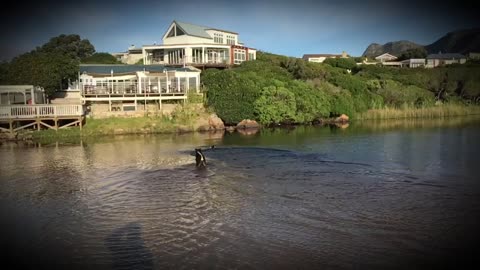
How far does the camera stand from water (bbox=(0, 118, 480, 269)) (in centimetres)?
1155

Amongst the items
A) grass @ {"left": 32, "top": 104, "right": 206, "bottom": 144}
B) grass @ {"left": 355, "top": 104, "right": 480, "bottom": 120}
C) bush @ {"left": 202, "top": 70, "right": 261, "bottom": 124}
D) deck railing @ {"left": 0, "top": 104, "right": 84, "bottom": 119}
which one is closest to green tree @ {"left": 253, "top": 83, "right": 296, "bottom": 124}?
bush @ {"left": 202, "top": 70, "right": 261, "bottom": 124}

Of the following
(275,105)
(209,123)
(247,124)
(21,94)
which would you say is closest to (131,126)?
(209,123)

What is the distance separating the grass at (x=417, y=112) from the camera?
5081cm

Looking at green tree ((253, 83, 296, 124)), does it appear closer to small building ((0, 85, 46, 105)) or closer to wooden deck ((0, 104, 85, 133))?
wooden deck ((0, 104, 85, 133))

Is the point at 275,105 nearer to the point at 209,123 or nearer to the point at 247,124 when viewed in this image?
the point at 247,124

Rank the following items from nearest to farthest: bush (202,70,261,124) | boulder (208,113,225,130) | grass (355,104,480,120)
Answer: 1. boulder (208,113,225,130)
2. bush (202,70,261,124)
3. grass (355,104,480,120)

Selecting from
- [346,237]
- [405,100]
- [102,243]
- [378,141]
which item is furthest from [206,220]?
[405,100]

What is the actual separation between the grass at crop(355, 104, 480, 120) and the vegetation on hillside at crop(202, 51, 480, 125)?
2.56 feet

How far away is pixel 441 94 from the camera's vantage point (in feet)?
193

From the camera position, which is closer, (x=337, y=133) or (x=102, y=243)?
(x=102, y=243)

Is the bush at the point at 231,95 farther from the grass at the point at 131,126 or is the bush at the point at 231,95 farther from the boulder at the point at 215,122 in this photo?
the grass at the point at 131,126

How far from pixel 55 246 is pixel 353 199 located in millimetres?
10084

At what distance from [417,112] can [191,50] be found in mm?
28720

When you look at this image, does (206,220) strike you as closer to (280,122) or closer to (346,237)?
(346,237)
